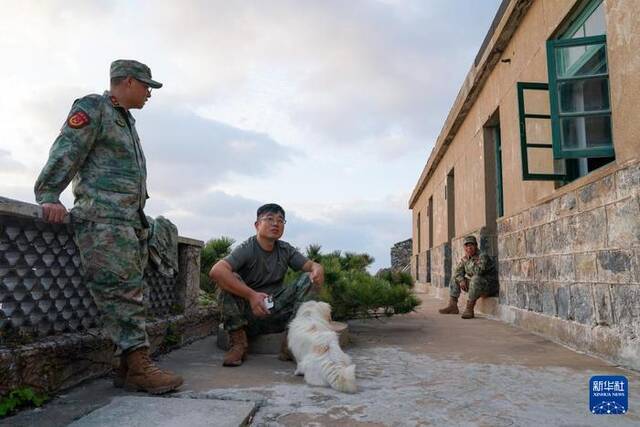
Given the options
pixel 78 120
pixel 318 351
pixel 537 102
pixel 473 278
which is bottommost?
pixel 318 351

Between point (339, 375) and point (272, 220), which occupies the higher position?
point (272, 220)

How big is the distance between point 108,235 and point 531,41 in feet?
14.2

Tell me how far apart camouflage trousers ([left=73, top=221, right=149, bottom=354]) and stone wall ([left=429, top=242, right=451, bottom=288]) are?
23.9ft

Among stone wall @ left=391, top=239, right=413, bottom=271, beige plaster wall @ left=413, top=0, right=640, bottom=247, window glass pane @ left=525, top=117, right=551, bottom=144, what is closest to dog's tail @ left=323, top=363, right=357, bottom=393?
beige plaster wall @ left=413, top=0, right=640, bottom=247

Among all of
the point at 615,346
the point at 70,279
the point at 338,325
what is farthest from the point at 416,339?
the point at 70,279

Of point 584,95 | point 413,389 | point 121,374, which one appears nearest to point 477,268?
point 584,95

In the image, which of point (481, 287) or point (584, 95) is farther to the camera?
point (481, 287)

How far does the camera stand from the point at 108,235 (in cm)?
217

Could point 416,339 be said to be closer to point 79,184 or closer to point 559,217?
point 559,217

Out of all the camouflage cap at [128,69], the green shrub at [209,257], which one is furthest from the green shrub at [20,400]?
the green shrub at [209,257]

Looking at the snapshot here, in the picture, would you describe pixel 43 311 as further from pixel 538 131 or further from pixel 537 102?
pixel 537 102

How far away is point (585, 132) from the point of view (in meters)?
3.69

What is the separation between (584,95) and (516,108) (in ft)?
4.23

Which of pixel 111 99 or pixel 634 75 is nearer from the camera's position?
pixel 111 99
